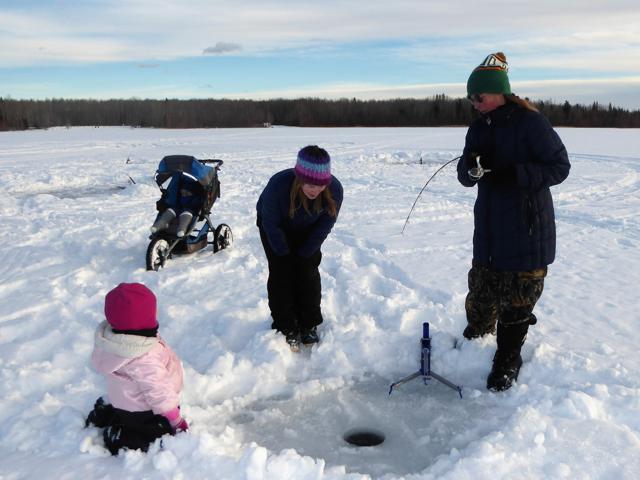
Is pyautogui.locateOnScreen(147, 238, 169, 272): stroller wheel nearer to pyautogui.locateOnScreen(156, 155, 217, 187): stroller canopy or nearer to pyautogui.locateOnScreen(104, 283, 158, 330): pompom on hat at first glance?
pyautogui.locateOnScreen(156, 155, 217, 187): stroller canopy

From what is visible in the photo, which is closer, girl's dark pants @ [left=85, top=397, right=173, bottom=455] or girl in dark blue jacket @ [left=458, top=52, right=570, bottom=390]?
girl's dark pants @ [left=85, top=397, right=173, bottom=455]

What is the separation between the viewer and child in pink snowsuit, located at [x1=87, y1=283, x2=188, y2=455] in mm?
3029

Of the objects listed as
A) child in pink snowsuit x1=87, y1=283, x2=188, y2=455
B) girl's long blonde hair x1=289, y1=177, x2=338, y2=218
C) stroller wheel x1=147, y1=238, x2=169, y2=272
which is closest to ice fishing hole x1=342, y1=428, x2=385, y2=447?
→ child in pink snowsuit x1=87, y1=283, x2=188, y2=455

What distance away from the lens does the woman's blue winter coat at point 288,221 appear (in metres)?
4.20

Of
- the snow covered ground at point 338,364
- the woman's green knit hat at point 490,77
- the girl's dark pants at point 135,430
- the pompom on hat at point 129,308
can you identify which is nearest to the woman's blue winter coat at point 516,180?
the woman's green knit hat at point 490,77

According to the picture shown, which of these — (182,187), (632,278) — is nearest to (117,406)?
(182,187)

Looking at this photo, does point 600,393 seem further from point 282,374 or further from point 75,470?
point 75,470

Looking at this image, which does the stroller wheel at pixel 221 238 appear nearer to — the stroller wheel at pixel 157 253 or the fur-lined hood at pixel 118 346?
the stroller wheel at pixel 157 253

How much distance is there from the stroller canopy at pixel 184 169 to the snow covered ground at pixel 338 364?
0.95 meters

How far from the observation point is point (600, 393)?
143 inches

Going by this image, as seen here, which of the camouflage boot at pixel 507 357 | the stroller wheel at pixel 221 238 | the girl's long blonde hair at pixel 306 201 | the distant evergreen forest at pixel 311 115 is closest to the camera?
the camouflage boot at pixel 507 357

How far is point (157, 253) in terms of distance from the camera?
6523 millimetres

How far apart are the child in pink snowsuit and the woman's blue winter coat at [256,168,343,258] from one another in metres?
1.28

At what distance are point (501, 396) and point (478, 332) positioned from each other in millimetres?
645
